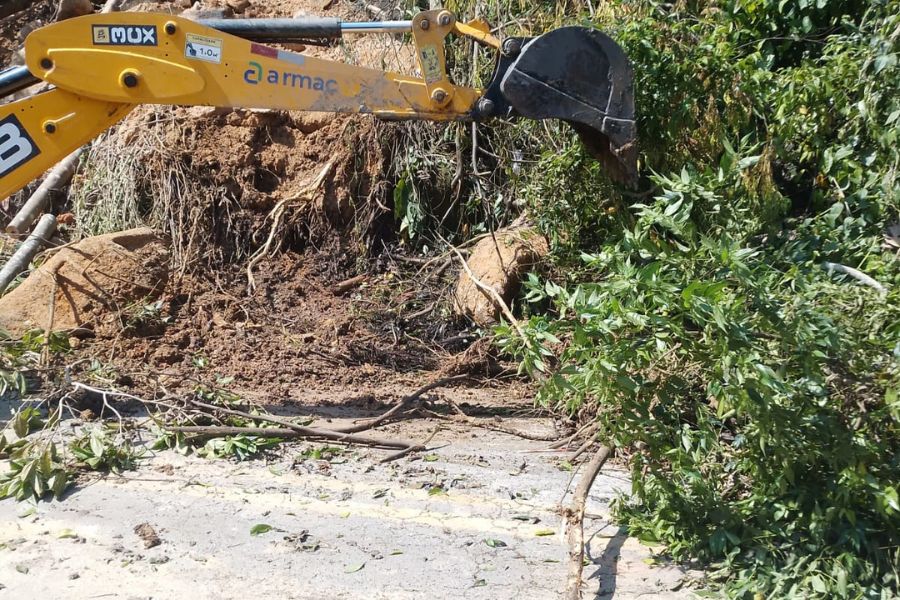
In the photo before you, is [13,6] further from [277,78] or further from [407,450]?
[407,450]

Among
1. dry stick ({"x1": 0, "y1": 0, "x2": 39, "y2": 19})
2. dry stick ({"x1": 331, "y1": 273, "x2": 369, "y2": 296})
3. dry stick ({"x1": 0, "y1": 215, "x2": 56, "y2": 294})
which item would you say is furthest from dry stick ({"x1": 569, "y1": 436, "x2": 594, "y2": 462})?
dry stick ({"x1": 0, "y1": 0, "x2": 39, "y2": 19})

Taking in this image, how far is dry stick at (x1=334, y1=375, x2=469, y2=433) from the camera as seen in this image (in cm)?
520

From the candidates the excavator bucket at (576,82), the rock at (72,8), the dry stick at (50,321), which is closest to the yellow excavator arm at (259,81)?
the excavator bucket at (576,82)

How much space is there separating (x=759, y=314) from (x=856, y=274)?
36.3 inches

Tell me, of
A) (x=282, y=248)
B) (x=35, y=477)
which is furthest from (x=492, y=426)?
(x=282, y=248)

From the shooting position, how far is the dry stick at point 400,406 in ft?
17.0

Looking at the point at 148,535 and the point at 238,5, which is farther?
the point at 238,5

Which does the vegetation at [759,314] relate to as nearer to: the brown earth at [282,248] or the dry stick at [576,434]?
the dry stick at [576,434]

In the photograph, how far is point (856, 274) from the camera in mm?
3967

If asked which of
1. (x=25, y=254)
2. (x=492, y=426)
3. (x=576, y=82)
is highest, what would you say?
(x=576, y=82)

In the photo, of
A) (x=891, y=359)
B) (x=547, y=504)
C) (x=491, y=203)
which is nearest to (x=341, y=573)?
(x=547, y=504)

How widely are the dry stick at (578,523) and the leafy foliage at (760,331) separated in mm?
234

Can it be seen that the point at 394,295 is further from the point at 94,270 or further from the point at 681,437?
the point at 681,437

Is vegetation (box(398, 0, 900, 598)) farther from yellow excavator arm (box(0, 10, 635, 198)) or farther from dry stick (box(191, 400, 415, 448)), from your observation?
dry stick (box(191, 400, 415, 448))
